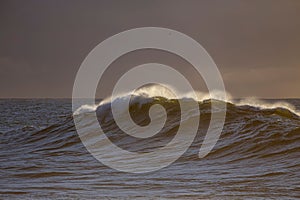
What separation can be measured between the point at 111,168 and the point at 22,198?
244cm

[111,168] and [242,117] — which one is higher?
[242,117]

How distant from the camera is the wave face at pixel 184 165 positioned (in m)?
6.30

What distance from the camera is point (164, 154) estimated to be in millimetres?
9539

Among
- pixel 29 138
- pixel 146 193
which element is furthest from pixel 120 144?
pixel 146 193

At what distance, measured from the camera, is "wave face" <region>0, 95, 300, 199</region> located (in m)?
6.30

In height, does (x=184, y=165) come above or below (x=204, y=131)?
below

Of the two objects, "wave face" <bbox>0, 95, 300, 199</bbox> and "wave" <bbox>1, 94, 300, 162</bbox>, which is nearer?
"wave face" <bbox>0, 95, 300, 199</bbox>

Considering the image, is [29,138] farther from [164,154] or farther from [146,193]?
[146,193]

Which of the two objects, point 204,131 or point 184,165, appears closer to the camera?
point 184,165

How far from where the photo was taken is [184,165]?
27.3ft

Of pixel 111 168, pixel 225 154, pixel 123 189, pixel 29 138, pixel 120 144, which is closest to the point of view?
pixel 123 189

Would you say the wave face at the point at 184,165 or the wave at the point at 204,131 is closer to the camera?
the wave face at the point at 184,165

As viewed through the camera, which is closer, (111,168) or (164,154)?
(111,168)

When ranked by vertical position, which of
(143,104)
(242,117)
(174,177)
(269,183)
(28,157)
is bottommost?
(269,183)
